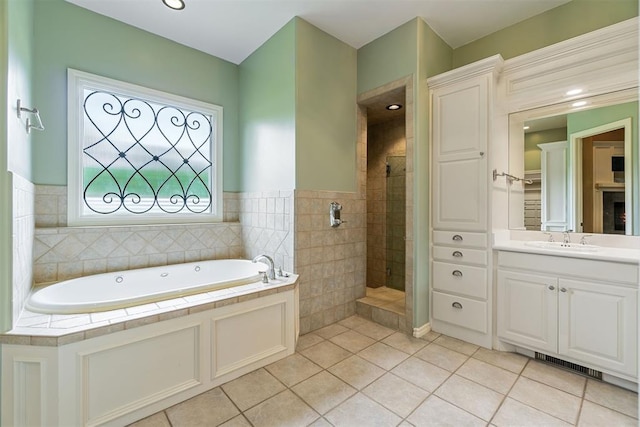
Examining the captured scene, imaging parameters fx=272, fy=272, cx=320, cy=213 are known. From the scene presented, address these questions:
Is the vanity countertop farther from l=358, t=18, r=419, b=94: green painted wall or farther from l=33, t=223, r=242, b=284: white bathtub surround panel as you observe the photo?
l=33, t=223, r=242, b=284: white bathtub surround panel

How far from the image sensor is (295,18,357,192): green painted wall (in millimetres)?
2500

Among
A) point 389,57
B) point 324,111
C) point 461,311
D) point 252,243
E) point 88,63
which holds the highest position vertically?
point 389,57

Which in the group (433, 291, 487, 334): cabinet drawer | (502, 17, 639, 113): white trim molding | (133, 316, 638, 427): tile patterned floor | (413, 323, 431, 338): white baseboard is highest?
(502, 17, 639, 113): white trim molding

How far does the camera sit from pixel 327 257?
271cm

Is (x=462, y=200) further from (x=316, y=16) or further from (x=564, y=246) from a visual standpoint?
(x=316, y=16)

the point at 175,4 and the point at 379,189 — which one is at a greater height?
the point at 175,4

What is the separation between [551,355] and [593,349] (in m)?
0.26

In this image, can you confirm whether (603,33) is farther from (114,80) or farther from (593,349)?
(114,80)

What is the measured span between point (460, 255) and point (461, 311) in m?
0.49

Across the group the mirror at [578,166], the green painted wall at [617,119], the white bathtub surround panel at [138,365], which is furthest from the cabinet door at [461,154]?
the white bathtub surround panel at [138,365]

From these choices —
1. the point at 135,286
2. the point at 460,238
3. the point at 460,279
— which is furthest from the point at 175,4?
the point at 460,279

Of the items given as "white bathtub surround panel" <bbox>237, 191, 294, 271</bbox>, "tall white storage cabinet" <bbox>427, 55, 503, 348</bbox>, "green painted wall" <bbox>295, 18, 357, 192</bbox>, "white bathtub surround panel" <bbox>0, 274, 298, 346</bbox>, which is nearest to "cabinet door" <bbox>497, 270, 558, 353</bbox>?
"tall white storage cabinet" <bbox>427, 55, 503, 348</bbox>

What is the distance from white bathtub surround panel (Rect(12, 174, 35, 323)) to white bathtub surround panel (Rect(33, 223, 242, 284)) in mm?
198

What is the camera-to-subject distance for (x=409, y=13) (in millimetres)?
2424
